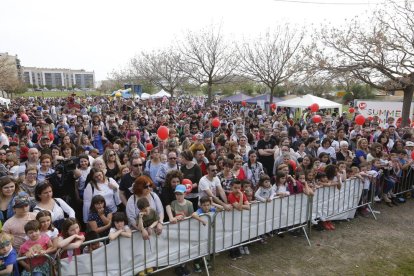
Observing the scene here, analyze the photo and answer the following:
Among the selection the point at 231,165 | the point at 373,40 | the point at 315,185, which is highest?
the point at 373,40

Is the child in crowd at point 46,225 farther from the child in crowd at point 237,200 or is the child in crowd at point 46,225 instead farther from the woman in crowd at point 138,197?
the child in crowd at point 237,200

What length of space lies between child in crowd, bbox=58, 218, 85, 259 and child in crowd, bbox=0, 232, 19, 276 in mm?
447

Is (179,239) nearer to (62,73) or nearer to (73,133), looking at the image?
(73,133)

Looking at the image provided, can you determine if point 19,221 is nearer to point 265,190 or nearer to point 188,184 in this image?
point 188,184

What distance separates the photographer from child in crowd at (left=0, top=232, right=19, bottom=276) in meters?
3.08

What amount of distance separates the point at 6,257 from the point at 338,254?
483 cm

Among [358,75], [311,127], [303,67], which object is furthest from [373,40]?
[311,127]


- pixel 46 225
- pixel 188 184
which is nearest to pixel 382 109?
pixel 188 184

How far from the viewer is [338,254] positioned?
5219 mm

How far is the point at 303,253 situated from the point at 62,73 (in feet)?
703

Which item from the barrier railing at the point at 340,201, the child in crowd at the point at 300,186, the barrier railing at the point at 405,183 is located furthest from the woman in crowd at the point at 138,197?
the barrier railing at the point at 405,183

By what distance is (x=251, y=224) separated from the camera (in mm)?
5016

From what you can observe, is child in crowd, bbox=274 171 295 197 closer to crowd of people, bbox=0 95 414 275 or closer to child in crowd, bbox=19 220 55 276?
crowd of people, bbox=0 95 414 275

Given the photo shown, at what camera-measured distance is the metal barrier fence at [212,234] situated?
12.3ft
